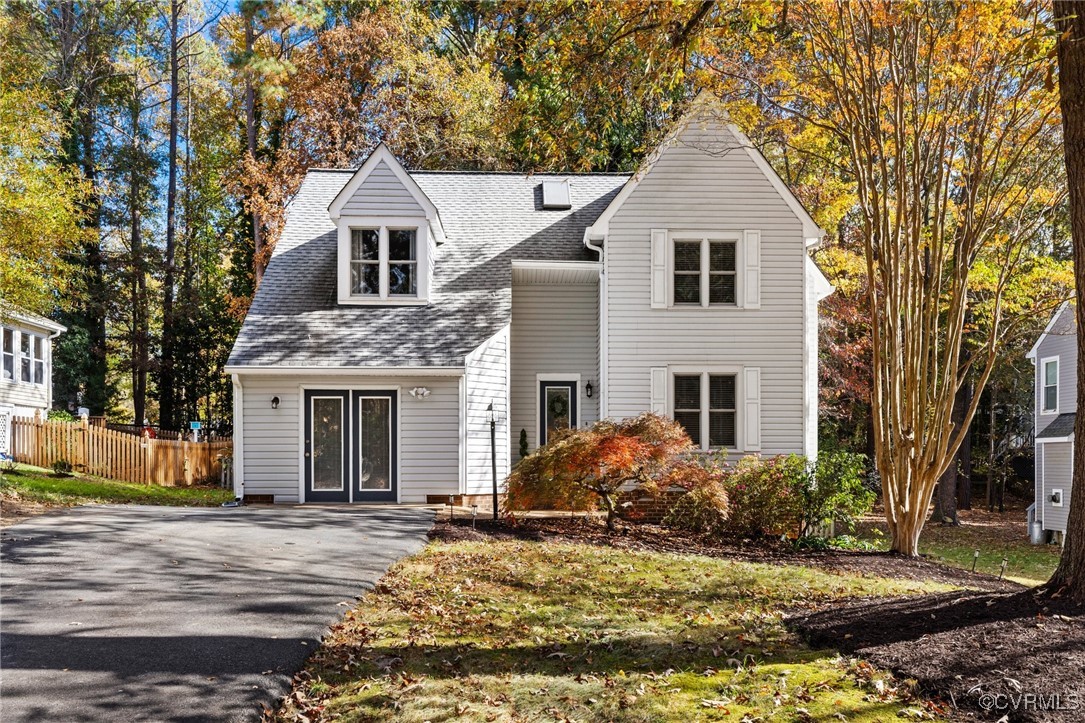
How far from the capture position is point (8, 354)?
2608 cm

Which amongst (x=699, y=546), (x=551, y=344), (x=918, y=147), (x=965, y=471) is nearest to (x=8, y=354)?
(x=551, y=344)

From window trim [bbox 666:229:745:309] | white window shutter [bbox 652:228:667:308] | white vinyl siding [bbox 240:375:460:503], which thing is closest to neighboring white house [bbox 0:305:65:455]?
white vinyl siding [bbox 240:375:460:503]

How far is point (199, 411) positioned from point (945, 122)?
3227cm

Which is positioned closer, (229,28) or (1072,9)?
(1072,9)

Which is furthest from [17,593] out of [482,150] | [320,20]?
[320,20]

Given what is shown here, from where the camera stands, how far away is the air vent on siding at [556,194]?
19344mm

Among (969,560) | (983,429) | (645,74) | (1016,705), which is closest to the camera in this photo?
(1016,705)

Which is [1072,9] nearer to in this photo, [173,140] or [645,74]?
[645,74]

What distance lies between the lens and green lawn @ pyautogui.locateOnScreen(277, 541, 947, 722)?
4.91m

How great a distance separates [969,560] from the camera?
17.4 metres

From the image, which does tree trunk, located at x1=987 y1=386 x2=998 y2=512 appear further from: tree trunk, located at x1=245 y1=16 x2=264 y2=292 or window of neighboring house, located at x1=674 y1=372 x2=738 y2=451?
tree trunk, located at x1=245 y1=16 x2=264 y2=292

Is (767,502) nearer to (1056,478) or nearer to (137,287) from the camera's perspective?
(1056,478)

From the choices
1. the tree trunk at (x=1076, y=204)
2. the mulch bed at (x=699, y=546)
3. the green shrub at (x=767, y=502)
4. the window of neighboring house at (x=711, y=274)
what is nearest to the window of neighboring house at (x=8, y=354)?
the mulch bed at (x=699, y=546)

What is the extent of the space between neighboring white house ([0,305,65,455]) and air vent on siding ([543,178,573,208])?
15.9 m
